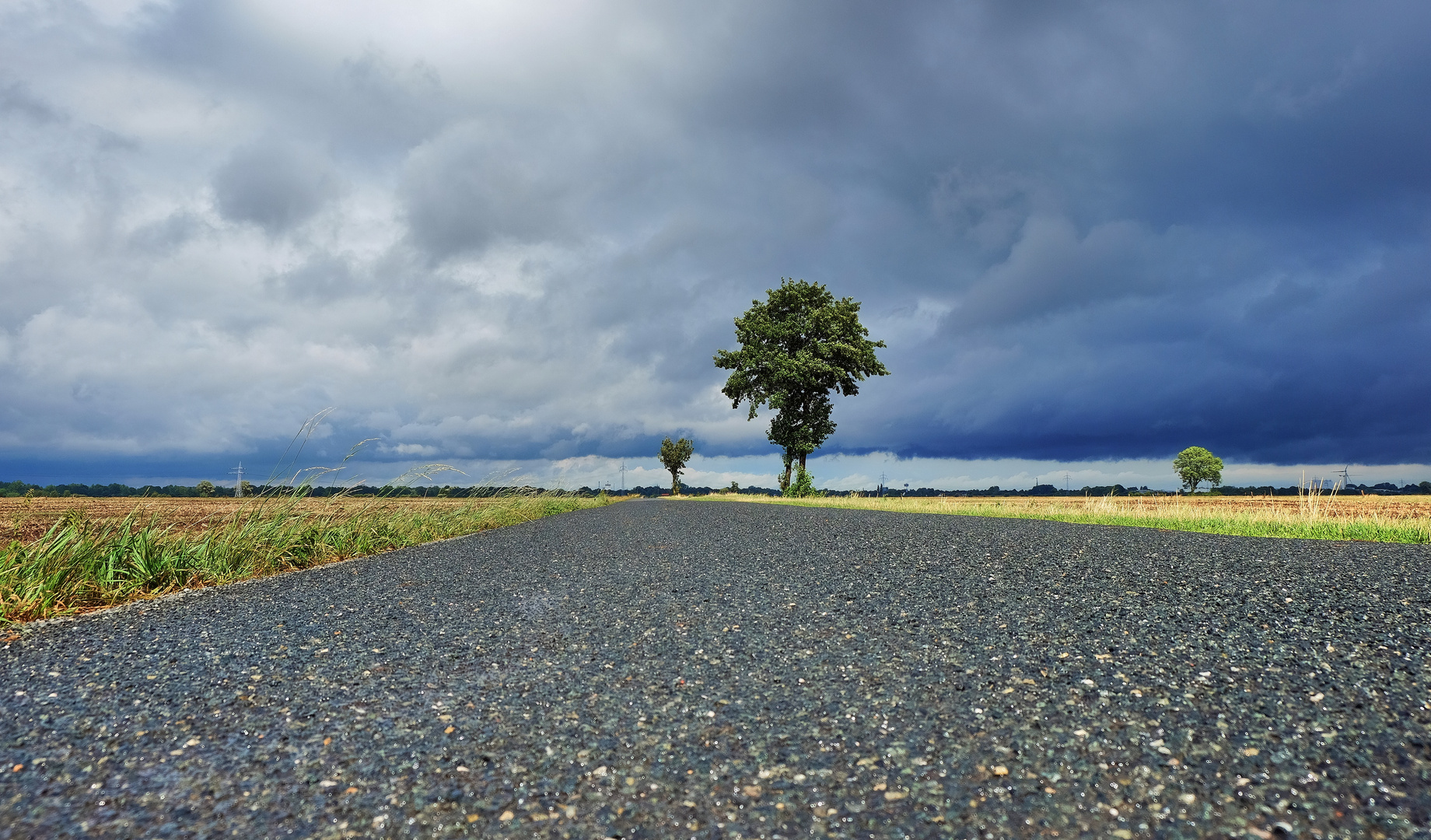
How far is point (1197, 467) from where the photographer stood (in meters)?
62.6

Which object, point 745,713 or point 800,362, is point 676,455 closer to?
point 800,362

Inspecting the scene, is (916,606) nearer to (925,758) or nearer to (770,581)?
(770,581)

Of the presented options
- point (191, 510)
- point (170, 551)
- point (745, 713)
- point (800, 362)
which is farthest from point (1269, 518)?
point (800, 362)

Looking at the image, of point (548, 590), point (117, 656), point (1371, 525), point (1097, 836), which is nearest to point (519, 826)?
point (1097, 836)

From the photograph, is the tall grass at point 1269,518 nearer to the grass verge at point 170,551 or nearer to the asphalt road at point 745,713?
the asphalt road at point 745,713

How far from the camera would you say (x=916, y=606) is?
4.63m

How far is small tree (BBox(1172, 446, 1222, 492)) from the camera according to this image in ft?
203

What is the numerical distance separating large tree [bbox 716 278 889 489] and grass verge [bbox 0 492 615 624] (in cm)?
2455

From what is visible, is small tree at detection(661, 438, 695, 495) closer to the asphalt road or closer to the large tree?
the large tree

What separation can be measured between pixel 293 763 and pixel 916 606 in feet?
12.0

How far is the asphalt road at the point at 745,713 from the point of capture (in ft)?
6.89

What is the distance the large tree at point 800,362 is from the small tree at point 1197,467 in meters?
45.9

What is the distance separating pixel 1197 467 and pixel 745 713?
74752 mm

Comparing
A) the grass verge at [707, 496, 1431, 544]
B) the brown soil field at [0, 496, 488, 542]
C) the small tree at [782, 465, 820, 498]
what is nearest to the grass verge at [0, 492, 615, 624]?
the brown soil field at [0, 496, 488, 542]
